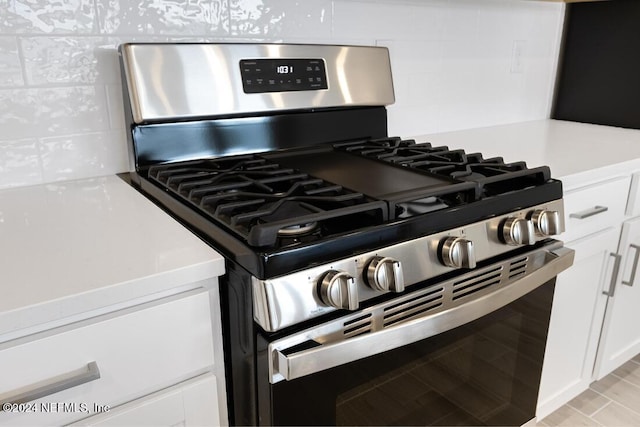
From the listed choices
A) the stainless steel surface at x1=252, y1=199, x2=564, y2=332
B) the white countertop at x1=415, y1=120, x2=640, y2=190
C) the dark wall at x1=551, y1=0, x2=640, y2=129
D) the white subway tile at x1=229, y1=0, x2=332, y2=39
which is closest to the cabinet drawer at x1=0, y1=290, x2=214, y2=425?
the stainless steel surface at x1=252, y1=199, x2=564, y2=332

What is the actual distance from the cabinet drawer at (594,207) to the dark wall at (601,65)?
645mm

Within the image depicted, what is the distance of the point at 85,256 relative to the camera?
0.77 m

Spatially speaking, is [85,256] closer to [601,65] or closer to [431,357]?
[431,357]

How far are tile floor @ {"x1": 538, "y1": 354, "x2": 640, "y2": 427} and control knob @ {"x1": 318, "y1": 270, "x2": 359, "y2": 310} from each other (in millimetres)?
1229

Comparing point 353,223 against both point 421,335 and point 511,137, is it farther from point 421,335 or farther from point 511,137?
point 511,137

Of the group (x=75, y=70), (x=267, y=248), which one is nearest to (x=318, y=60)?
(x=75, y=70)

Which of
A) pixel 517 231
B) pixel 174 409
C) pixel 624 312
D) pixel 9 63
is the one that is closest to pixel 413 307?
pixel 517 231

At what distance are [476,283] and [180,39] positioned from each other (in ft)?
2.84

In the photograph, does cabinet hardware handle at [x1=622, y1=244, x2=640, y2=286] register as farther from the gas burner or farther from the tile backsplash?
the gas burner

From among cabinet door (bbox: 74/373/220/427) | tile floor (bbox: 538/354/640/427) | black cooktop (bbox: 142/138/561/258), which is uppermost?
black cooktop (bbox: 142/138/561/258)

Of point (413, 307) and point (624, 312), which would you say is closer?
point (413, 307)

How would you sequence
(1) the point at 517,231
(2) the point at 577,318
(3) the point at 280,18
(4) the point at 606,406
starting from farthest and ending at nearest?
(4) the point at 606,406 → (2) the point at 577,318 → (3) the point at 280,18 → (1) the point at 517,231

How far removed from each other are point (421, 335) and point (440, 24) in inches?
47.3

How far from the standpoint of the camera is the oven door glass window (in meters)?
0.82
